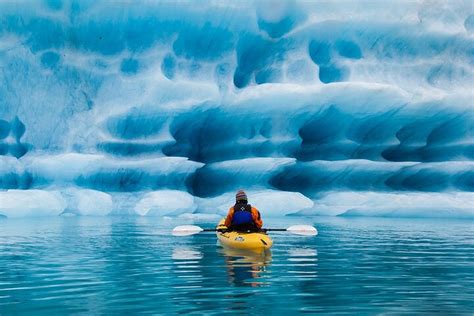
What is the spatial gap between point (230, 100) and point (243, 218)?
12.3 meters

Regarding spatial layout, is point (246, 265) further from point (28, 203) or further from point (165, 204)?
point (28, 203)

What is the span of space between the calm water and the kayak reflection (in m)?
0.01

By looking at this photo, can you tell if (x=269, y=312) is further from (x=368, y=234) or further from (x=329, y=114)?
(x=329, y=114)

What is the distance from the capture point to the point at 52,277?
7.07 meters

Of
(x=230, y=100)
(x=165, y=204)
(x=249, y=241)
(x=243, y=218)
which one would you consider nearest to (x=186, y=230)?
(x=243, y=218)

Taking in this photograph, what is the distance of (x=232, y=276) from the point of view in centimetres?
711

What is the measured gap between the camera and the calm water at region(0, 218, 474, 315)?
5.34 metres

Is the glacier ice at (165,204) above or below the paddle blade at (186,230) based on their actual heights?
above

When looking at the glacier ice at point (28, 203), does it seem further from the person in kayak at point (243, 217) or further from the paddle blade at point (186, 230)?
the person in kayak at point (243, 217)

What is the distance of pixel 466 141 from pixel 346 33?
5068mm

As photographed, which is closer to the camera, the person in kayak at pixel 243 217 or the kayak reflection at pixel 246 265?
the kayak reflection at pixel 246 265

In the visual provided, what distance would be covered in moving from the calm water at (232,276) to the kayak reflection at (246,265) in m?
0.01

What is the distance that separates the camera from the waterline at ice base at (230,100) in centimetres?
2183

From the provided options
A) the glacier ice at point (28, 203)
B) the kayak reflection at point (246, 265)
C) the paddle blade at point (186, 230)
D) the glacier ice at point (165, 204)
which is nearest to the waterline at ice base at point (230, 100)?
the glacier ice at point (165, 204)
